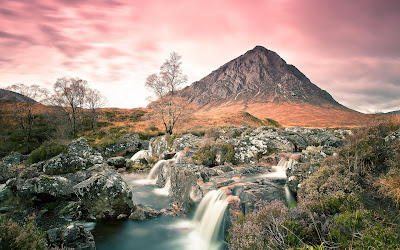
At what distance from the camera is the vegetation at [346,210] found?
435 centimetres

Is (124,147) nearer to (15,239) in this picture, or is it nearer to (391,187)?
(15,239)

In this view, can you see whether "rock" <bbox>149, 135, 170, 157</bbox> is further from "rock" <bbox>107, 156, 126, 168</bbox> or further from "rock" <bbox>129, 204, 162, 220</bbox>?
"rock" <bbox>129, 204, 162, 220</bbox>

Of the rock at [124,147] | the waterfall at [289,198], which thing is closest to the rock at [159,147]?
the rock at [124,147]

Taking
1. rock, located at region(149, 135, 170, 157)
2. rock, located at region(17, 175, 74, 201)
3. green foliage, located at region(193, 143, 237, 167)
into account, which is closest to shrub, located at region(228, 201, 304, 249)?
rock, located at region(17, 175, 74, 201)

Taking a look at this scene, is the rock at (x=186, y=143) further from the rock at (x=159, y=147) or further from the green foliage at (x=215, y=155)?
the green foliage at (x=215, y=155)

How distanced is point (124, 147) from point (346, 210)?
29.6 m

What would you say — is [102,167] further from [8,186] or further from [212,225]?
[212,225]

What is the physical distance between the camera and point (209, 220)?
32.3ft

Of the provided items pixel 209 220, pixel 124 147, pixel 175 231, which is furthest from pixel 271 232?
pixel 124 147

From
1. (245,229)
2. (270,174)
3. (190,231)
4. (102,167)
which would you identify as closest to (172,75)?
(102,167)

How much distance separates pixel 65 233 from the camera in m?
7.55

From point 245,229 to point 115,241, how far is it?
7953 millimetres

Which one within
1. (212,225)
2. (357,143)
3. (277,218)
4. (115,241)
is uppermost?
(357,143)

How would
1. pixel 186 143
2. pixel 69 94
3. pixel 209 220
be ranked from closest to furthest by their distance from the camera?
pixel 209 220 < pixel 186 143 < pixel 69 94
